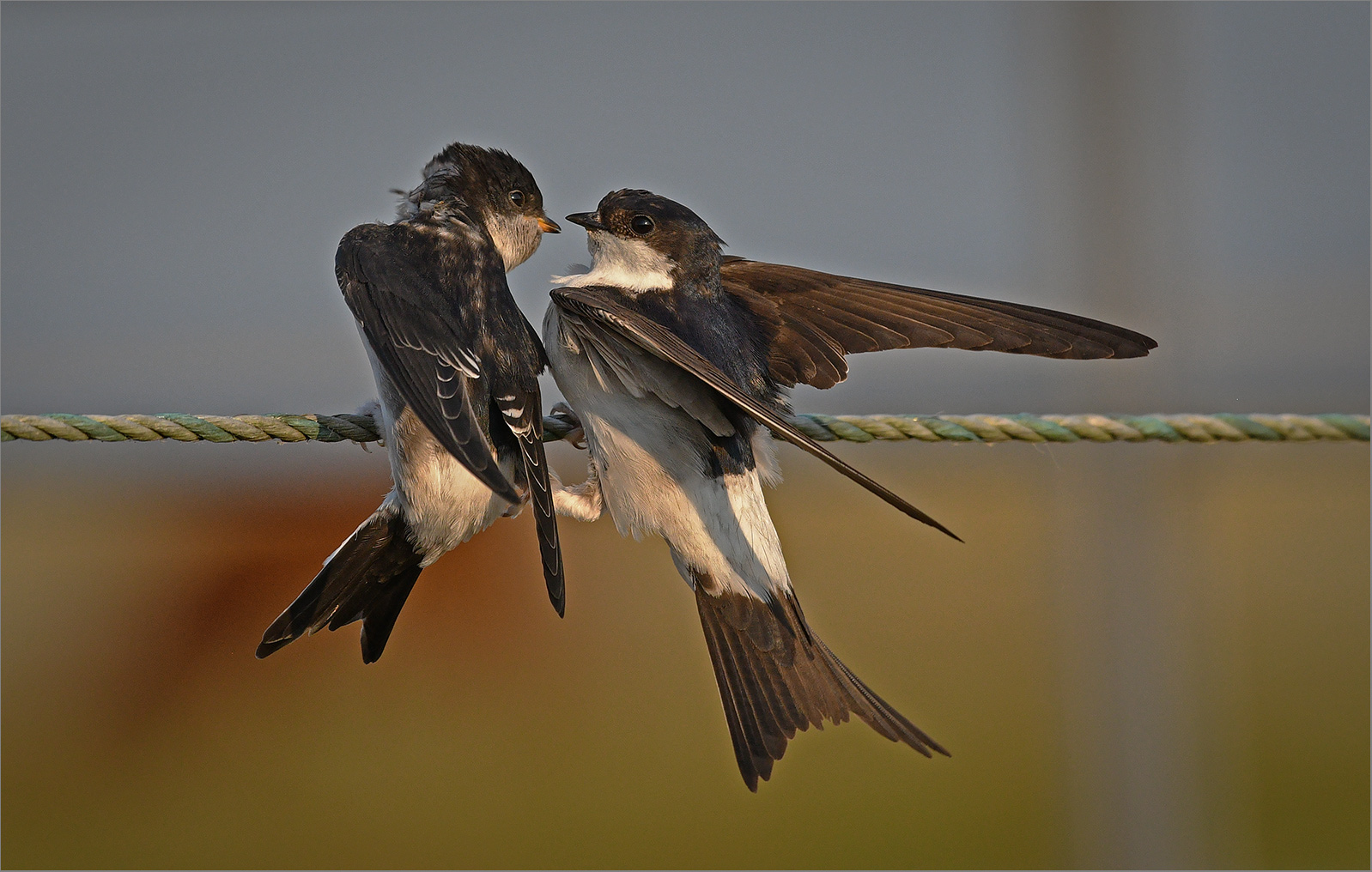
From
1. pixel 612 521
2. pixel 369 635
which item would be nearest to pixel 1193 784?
pixel 612 521

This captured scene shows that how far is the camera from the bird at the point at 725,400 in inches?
73.8

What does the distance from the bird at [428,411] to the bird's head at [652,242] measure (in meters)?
0.28

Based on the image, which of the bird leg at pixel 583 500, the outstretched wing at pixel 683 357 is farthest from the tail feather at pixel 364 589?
the outstretched wing at pixel 683 357

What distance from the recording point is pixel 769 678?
6.40 feet

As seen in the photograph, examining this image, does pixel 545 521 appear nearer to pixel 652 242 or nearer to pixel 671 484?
pixel 671 484

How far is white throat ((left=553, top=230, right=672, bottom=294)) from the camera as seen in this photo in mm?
2168

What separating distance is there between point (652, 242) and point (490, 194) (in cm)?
39

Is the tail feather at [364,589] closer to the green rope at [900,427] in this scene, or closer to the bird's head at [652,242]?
the green rope at [900,427]

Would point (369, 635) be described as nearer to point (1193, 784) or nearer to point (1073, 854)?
point (1193, 784)

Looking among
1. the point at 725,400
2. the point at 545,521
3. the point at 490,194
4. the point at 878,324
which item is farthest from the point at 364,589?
the point at 878,324

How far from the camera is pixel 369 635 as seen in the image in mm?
1938

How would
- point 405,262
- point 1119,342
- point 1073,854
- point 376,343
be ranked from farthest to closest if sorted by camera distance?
1. point 1073,854
2. point 1119,342
3. point 405,262
4. point 376,343

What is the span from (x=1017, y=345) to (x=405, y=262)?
1.23 meters

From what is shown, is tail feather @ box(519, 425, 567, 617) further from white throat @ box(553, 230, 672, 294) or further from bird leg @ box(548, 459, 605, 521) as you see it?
white throat @ box(553, 230, 672, 294)
